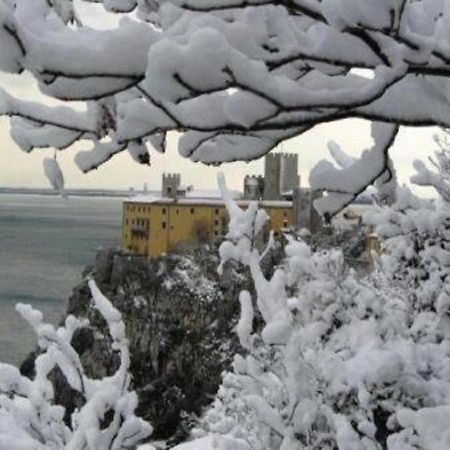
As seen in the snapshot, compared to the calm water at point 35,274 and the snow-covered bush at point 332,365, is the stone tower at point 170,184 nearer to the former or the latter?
the calm water at point 35,274

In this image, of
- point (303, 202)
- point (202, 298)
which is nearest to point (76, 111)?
point (202, 298)

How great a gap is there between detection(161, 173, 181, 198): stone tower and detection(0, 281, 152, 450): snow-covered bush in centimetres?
6755

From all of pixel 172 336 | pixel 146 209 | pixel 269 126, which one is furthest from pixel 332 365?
pixel 146 209

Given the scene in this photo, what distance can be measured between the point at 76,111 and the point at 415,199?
3.96 m

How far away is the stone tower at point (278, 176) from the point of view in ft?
236

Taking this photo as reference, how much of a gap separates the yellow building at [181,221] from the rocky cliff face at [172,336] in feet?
44.4

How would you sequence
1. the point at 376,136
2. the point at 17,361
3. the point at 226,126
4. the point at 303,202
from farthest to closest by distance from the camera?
the point at 303,202 → the point at 17,361 → the point at 376,136 → the point at 226,126

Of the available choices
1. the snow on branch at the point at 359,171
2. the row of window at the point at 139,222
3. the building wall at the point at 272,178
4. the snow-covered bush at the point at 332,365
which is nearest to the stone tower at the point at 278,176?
the building wall at the point at 272,178

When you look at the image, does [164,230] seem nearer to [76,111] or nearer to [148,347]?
[148,347]

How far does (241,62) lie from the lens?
5.94 feet

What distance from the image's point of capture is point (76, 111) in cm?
245

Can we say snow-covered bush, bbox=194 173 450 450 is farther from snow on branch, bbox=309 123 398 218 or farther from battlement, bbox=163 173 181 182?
battlement, bbox=163 173 181 182

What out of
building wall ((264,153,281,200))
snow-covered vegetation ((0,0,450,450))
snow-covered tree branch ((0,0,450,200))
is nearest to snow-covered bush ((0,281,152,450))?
snow-covered vegetation ((0,0,450,450))

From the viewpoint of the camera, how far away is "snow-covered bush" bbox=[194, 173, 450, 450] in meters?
→ 3.66
